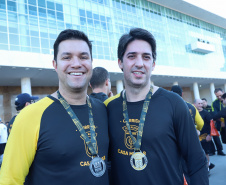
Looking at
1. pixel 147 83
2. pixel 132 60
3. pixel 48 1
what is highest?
pixel 48 1

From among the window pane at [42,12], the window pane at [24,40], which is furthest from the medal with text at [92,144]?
the window pane at [42,12]

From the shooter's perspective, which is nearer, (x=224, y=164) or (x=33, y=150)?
(x=33, y=150)

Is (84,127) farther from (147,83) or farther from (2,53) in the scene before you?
(2,53)

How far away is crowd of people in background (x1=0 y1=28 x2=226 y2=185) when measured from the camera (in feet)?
4.91

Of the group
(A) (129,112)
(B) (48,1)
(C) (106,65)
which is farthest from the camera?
(C) (106,65)

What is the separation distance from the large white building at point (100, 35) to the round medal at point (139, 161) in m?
15.1

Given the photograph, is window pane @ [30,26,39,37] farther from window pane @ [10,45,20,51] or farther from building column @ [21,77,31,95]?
building column @ [21,77,31,95]

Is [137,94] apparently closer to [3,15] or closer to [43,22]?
[3,15]

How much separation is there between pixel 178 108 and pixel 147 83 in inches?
16.2

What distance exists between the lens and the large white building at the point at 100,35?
1572cm

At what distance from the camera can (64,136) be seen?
156cm

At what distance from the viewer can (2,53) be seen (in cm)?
1398

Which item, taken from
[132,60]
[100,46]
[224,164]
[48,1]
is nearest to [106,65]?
[100,46]

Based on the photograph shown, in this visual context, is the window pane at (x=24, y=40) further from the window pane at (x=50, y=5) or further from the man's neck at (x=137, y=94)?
the man's neck at (x=137, y=94)
